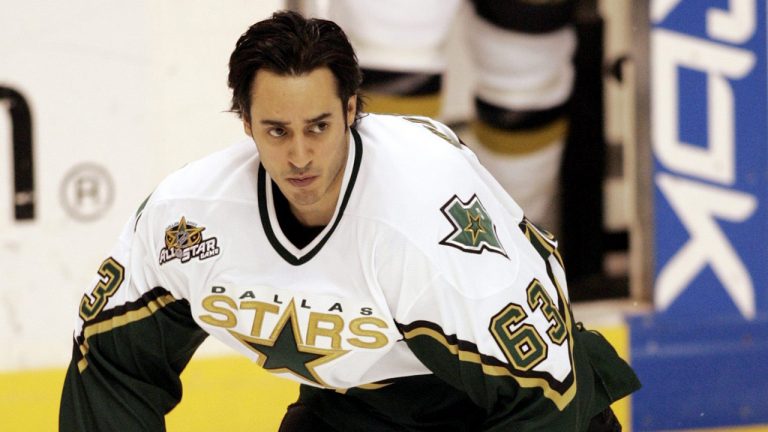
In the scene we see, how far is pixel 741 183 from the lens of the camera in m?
3.88

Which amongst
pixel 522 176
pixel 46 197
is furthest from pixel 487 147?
pixel 46 197

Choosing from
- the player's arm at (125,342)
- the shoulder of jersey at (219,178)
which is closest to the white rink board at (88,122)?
the player's arm at (125,342)

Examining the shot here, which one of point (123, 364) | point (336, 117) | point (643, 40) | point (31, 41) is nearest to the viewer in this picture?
point (336, 117)

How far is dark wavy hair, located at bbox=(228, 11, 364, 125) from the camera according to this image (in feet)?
6.15

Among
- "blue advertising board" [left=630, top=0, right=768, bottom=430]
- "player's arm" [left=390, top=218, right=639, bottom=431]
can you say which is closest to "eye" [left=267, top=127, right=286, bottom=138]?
"player's arm" [left=390, top=218, right=639, bottom=431]

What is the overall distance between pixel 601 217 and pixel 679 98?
438 millimetres

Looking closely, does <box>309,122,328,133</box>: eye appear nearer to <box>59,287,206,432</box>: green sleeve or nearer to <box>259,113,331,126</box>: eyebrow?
<box>259,113,331,126</box>: eyebrow

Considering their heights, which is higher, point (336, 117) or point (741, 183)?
point (336, 117)

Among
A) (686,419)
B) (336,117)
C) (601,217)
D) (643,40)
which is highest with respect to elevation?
(336,117)

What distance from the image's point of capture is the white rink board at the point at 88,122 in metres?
3.09

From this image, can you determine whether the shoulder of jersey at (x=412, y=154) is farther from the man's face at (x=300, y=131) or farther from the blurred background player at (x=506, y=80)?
the blurred background player at (x=506, y=80)

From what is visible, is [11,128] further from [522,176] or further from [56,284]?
[522,176]

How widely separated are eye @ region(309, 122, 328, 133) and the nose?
0.02 m

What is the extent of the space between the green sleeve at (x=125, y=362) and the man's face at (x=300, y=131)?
0.36 m
